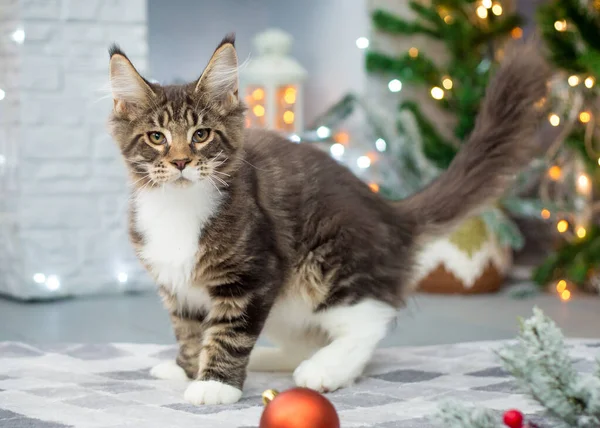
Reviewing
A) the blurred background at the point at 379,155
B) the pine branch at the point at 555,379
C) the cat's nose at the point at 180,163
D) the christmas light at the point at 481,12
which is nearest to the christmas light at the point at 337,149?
the blurred background at the point at 379,155

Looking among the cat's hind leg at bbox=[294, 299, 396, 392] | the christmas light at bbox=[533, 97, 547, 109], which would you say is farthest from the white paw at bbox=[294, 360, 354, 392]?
the christmas light at bbox=[533, 97, 547, 109]

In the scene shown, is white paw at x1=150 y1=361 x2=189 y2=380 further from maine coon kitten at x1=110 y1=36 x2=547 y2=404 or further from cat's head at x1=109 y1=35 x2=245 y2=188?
cat's head at x1=109 y1=35 x2=245 y2=188

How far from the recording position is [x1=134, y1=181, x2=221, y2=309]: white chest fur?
188 centimetres

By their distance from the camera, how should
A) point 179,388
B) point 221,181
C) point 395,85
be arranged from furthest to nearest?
point 395,85
point 179,388
point 221,181

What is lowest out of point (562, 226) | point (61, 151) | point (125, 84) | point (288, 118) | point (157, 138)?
point (562, 226)

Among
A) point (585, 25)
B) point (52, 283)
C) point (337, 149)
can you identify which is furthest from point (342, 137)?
point (52, 283)

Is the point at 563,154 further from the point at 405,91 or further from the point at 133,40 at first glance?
the point at 133,40

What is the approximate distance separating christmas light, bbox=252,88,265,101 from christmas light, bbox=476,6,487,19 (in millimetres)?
1118

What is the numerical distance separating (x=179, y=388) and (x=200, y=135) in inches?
23.1

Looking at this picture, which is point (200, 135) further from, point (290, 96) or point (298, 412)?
point (290, 96)

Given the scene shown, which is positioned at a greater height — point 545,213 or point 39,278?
point 545,213

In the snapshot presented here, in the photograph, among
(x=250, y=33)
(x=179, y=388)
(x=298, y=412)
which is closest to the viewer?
(x=298, y=412)

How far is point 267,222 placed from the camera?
1982 mm

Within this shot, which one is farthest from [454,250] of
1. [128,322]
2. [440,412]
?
[440,412]
